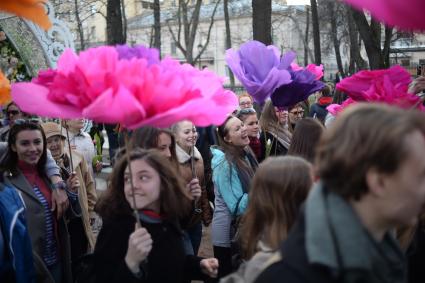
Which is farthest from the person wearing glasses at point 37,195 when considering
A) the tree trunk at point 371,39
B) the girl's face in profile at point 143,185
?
the tree trunk at point 371,39

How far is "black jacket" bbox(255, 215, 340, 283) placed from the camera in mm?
1352

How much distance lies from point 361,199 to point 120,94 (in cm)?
86

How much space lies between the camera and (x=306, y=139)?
3.40 m

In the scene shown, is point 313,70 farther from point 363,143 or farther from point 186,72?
point 363,143

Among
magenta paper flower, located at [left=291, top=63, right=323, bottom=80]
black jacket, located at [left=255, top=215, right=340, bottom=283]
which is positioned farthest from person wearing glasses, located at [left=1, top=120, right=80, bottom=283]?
black jacket, located at [left=255, top=215, right=340, bottom=283]

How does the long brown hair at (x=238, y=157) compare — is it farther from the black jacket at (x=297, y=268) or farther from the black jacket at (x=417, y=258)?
the black jacket at (x=297, y=268)

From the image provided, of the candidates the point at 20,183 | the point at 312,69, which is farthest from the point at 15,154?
the point at 312,69

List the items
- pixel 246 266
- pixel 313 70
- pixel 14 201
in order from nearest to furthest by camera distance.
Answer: pixel 246 266 < pixel 14 201 < pixel 313 70

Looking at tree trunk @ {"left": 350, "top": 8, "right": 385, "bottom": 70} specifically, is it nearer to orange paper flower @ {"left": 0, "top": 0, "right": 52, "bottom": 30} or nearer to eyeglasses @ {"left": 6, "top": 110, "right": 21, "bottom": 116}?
eyeglasses @ {"left": 6, "top": 110, "right": 21, "bottom": 116}

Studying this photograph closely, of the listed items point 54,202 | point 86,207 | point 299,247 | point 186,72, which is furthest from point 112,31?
point 299,247

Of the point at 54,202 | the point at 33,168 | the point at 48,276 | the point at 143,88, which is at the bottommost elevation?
the point at 48,276

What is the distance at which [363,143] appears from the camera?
136cm

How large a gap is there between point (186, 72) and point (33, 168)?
6.29 ft

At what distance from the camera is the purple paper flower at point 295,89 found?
3836 millimetres
